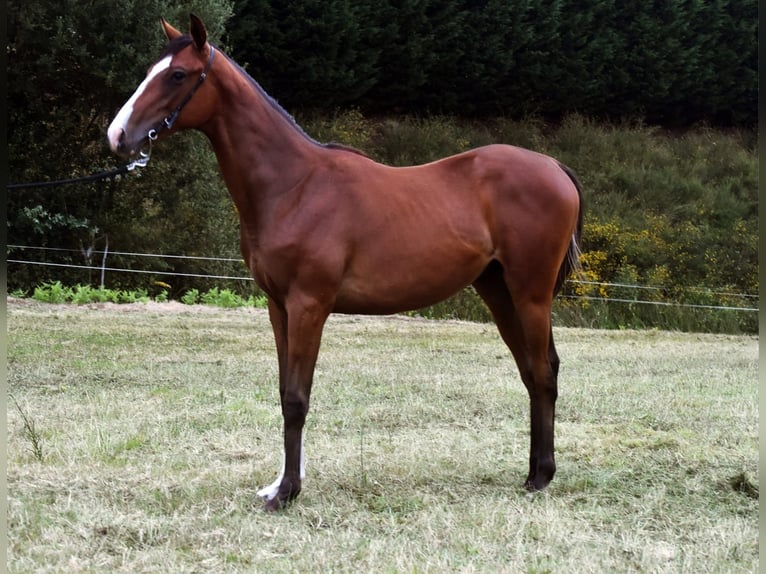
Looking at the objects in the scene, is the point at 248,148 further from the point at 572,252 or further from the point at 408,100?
the point at 408,100

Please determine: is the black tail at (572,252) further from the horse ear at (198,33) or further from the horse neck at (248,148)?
the horse ear at (198,33)

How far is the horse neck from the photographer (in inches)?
161

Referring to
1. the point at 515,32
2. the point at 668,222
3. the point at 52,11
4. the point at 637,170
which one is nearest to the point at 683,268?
the point at 668,222

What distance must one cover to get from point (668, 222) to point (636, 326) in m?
6.29

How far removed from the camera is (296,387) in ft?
13.0

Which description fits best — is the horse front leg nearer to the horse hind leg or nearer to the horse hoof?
the horse hoof

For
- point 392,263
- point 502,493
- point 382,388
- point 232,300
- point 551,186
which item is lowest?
point 232,300

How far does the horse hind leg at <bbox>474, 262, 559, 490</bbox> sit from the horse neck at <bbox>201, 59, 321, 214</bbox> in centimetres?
125

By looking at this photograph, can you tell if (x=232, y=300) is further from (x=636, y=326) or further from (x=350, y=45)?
(x=350, y=45)

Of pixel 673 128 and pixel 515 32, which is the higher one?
pixel 515 32

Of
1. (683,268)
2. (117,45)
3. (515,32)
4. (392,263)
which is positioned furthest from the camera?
(515,32)

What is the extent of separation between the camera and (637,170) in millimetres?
21047

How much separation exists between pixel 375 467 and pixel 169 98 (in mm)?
2175

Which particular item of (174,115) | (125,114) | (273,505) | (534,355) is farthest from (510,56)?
(273,505)
